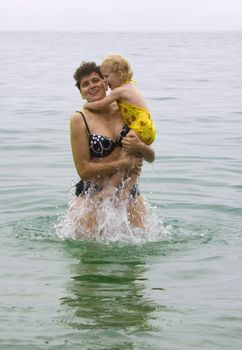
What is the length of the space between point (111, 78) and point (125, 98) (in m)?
0.21

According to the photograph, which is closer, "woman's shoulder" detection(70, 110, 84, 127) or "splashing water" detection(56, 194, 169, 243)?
"woman's shoulder" detection(70, 110, 84, 127)

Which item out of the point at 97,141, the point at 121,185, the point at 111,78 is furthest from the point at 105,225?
the point at 111,78

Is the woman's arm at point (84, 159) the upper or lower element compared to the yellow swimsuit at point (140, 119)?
lower

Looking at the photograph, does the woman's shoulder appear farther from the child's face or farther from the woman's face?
the child's face

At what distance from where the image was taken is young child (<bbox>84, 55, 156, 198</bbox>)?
8688 mm

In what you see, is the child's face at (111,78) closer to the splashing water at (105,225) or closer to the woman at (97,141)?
the woman at (97,141)

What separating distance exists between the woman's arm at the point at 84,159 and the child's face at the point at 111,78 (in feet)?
1.36

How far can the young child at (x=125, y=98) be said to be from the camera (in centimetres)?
869

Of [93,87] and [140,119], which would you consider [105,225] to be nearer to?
[140,119]

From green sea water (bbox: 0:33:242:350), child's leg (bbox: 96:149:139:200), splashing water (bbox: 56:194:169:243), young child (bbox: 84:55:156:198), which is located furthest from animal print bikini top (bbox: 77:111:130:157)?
green sea water (bbox: 0:33:242:350)

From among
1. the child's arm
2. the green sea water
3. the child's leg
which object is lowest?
the green sea water

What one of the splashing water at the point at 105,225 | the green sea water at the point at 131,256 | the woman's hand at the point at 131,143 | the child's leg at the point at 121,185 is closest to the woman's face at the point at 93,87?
the woman's hand at the point at 131,143

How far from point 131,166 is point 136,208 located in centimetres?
55

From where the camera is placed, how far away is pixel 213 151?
1556 cm
